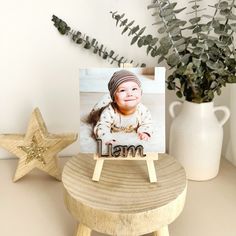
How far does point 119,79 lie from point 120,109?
5 centimetres

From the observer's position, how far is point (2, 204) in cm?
75

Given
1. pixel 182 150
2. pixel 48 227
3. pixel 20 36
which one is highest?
pixel 20 36

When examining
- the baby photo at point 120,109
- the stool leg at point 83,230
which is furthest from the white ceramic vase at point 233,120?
the stool leg at point 83,230

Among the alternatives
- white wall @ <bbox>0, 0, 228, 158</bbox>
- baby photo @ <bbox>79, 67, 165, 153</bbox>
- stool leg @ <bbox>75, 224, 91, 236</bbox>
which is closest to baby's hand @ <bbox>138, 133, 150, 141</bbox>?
baby photo @ <bbox>79, 67, 165, 153</bbox>

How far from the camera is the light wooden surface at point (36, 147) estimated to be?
82 centimetres

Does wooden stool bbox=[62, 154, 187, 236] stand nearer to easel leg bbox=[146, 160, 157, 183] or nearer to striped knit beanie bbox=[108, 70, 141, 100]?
easel leg bbox=[146, 160, 157, 183]

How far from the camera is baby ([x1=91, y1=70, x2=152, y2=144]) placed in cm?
64

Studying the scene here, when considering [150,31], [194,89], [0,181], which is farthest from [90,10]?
[0,181]

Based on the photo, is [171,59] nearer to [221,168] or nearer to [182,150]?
[182,150]

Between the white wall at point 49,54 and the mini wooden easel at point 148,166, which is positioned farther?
the white wall at point 49,54

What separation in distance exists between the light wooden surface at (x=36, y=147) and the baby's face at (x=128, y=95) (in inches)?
8.3

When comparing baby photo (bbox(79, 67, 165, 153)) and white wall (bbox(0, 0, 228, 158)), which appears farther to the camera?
white wall (bbox(0, 0, 228, 158))

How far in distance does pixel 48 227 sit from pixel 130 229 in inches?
7.5

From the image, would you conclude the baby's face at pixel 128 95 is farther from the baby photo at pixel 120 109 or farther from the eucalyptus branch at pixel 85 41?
the eucalyptus branch at pixel 85 41
